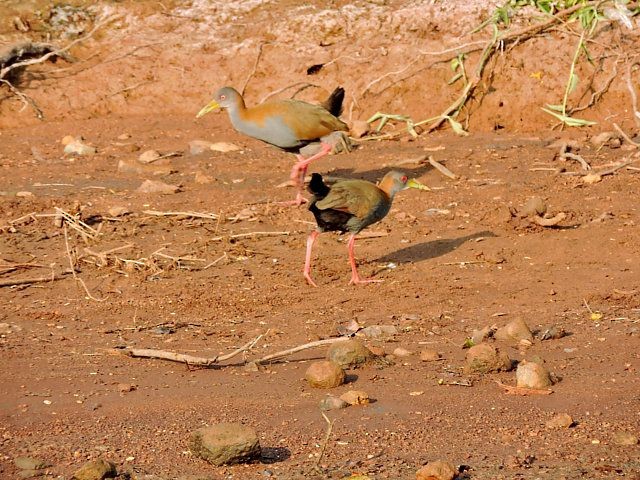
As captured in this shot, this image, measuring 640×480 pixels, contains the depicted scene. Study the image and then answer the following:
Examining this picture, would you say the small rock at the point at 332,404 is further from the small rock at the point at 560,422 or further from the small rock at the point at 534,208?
the small rock at the point at 534,208

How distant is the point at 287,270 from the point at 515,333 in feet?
7.11

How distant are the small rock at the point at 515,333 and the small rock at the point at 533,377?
686 mm

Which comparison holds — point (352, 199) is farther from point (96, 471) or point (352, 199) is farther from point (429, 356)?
point (96, 471)

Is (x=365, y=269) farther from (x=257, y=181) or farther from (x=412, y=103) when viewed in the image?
(x=412, y=103)

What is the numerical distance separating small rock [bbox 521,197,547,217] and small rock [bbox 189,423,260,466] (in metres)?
4.41

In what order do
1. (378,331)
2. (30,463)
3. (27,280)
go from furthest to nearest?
(27,280) → (378,331) → (30,463)

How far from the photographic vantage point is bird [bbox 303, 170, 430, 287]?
7891mm

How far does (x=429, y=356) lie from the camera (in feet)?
20.5

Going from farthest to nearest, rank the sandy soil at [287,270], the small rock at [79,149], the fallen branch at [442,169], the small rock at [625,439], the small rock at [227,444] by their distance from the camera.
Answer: the small rock at [79,149] < the fallen branch at [442,169] < the sandy soil at [287,270] < the small rock at [625,439] < the small rock at [227,444]

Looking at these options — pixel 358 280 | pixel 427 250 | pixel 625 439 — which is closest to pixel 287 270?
pixel 358 280

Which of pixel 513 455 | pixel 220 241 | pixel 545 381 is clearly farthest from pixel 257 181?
pixel 513 455

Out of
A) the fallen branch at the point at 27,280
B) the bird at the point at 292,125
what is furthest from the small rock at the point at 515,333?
the bird at the point at 292,125

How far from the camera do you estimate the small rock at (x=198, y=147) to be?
1105cm

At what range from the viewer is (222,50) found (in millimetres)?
12141
